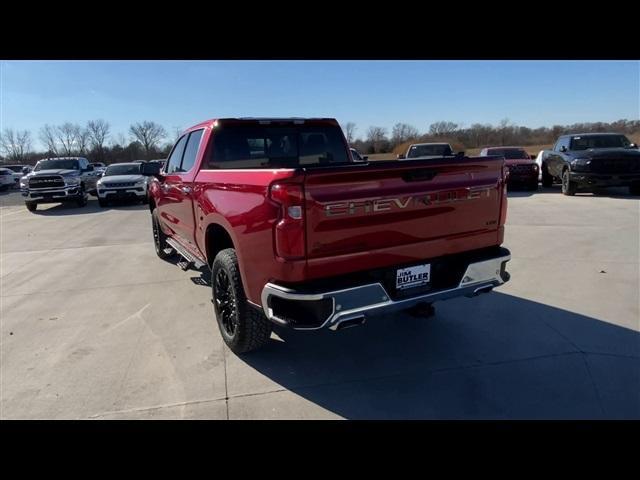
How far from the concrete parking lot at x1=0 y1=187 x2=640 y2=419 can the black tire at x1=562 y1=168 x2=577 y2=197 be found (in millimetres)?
8230

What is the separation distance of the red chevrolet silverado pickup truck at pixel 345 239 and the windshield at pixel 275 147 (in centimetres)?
51

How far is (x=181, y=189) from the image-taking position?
4.68 m

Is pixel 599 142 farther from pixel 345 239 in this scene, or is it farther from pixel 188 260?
pixel 345 239

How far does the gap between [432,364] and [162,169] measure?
15.5ft

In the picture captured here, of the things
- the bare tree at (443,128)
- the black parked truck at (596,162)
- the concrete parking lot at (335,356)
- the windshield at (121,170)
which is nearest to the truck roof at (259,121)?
the concrete parking lot at (335,356)

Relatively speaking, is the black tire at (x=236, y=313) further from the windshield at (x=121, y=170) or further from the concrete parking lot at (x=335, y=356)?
the windshield at (x=121, y=170)

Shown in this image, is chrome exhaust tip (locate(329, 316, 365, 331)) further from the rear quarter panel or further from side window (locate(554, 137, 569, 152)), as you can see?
side window (locate(554, 137, 569, 152))

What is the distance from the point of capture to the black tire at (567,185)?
43.2ft

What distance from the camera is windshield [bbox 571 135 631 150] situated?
43.7 feet

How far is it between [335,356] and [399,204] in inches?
59.0

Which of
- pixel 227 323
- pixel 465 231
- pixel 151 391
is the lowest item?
pixel 151 391
